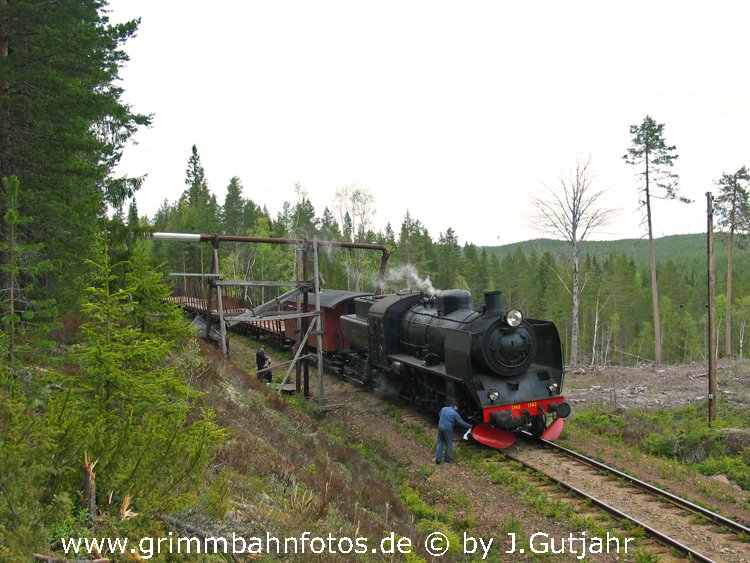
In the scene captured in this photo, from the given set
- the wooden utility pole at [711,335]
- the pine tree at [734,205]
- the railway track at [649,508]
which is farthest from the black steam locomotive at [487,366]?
the pine tree at [734,205]

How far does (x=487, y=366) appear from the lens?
11.7 metres

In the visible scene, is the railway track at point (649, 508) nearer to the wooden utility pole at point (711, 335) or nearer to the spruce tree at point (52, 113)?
the wooden utility pole at point (711, 335)

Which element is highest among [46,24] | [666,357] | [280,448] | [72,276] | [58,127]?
[46,24]

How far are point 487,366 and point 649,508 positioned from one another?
4.13m

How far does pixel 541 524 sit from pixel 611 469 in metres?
2.53

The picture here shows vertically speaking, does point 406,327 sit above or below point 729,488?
above

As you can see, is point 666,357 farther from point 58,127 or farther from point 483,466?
point 58,127

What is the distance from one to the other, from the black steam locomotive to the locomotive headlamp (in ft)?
0.07

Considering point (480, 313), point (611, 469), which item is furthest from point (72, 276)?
point (611, 469)

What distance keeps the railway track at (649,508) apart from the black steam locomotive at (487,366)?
854 millimetres

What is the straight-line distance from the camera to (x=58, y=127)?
10.5 metres

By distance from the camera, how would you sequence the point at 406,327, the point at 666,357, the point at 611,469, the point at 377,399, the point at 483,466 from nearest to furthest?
1. the point at 611,469
2. the point at 483,466
3. the point at 406,327
4. the point at 377,399
5. the point at 666,357

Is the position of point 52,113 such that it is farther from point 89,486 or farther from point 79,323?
point 89,486

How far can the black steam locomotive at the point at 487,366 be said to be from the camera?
38.0ft
